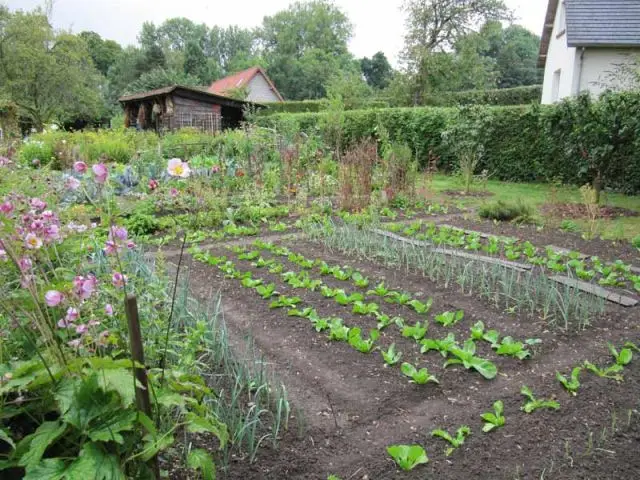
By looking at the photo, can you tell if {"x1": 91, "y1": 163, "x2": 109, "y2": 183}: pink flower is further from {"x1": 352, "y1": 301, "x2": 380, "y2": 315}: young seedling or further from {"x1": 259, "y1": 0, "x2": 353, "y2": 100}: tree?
{"x1": 259, "y1": 0, "x2": 353, "y2": 100}: tree

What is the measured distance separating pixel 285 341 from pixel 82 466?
1.86 metres

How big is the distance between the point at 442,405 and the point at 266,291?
1.77 meters

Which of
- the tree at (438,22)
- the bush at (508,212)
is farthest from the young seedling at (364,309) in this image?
the tree at (438,22)

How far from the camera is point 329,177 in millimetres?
A: 8875

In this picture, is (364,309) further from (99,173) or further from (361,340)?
(99,173)

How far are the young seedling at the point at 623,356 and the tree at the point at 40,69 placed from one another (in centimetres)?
3265

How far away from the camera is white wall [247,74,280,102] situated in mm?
36784

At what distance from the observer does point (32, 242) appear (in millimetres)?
1481

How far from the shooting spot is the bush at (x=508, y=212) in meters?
6.65

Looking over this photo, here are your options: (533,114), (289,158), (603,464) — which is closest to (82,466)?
(603,464)

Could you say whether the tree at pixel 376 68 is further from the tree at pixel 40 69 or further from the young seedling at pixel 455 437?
the young seedling at pixel 455 437

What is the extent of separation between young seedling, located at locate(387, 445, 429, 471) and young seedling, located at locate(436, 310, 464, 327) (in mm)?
1300

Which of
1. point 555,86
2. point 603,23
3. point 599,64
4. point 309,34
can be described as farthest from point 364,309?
point 309,34

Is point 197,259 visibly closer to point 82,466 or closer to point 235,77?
point 82,466
